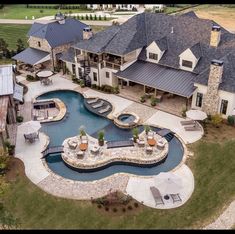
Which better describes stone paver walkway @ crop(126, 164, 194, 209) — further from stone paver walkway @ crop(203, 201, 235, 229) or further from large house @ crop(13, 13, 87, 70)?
large house @ crop(13, 13, 87, 70)

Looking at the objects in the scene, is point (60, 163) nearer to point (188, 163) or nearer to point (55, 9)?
point (188, 163)

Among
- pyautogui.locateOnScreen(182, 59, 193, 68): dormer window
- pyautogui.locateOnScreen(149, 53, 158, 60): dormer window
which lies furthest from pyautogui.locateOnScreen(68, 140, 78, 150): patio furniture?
pyautogui.locateOnScreen(182, 59, 193, 68): dormer window

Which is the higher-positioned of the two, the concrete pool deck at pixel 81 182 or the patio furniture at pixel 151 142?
the patio furniture at pixel 151 142

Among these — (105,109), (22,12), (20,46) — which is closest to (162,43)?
(105,109)

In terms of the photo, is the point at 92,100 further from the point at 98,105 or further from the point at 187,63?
the point at 187,63

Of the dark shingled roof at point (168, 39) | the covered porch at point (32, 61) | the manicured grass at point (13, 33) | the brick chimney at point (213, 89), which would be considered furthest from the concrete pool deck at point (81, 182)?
the manicured grass at point (13, 33)

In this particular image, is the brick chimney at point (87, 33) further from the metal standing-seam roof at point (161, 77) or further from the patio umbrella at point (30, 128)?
the patio umbrella at point (30, 128)
